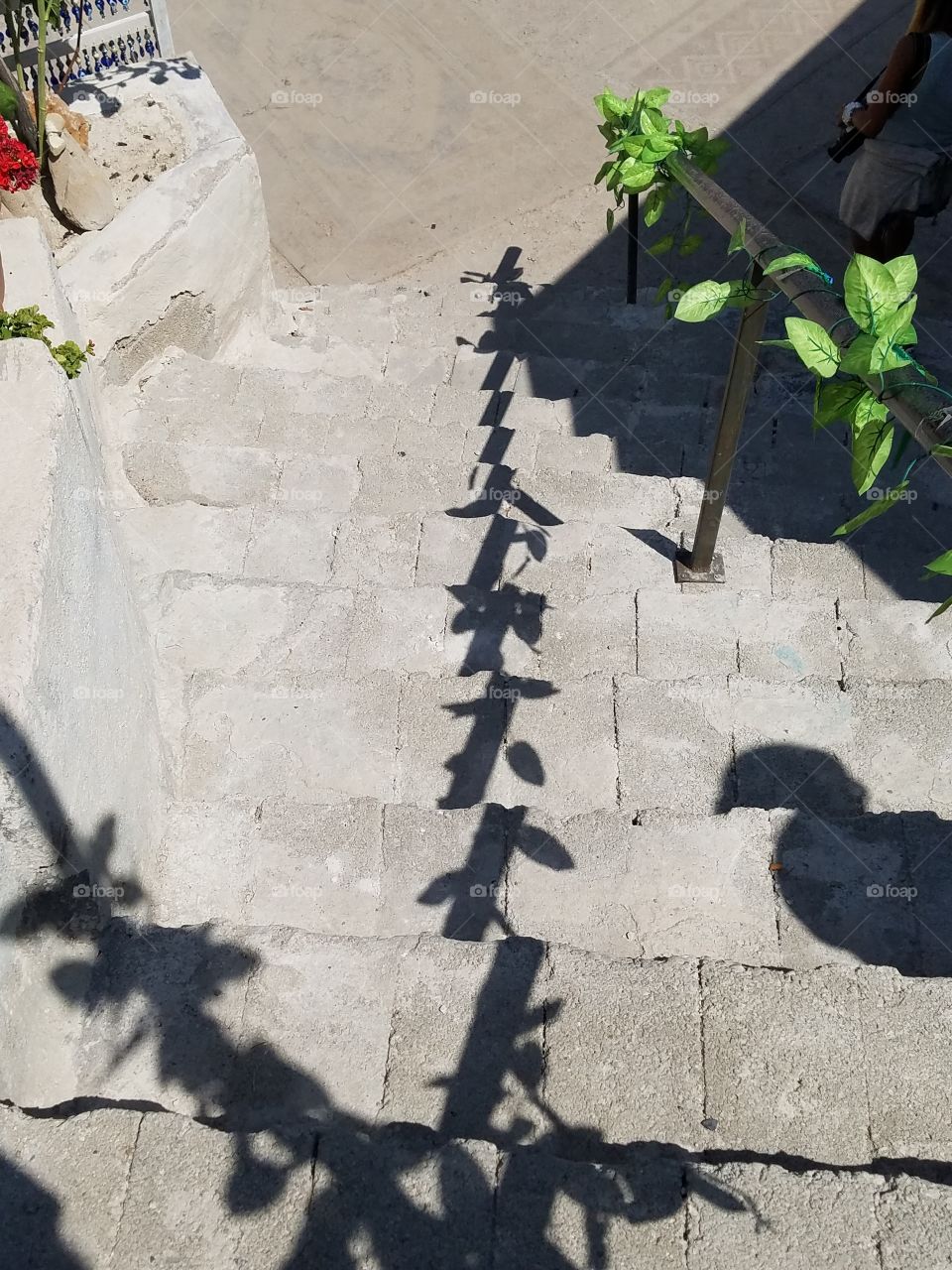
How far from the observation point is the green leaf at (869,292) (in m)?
2.36

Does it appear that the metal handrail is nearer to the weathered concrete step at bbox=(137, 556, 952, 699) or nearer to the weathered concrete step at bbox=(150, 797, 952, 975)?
the weathered concrete step at bbox=(137, 556, 952, 699)

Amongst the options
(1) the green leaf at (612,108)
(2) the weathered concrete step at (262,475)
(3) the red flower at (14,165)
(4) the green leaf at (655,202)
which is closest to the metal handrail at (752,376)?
(4) the green leaf at (655,202)

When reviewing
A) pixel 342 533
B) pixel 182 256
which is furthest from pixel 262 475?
pixel 182 256

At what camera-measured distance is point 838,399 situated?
8.37 feet

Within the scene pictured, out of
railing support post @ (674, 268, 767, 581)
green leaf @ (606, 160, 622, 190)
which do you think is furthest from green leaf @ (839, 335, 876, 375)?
green leaf @ (606, 160, 622, 190)

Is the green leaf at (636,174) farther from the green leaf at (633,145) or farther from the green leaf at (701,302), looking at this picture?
the green leaf at (701,302)

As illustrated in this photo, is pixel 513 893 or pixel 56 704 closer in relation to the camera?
pixel 56 704

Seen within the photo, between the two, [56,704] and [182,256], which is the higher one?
[56,704]

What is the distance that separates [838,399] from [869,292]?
25 cm

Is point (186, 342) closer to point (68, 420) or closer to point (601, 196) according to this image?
point (68, 420)

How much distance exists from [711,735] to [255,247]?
507 cm

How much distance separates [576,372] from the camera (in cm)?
778

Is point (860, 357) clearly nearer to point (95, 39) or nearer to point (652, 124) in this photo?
point (652, 124)

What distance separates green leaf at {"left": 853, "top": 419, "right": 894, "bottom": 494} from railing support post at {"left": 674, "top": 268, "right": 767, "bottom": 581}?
5.02ft
